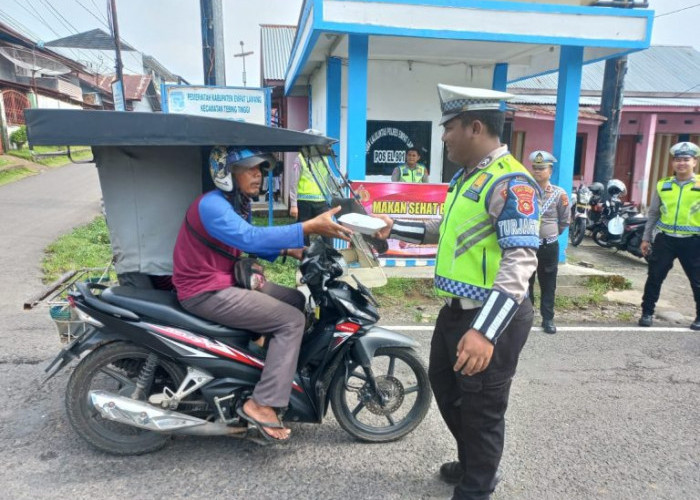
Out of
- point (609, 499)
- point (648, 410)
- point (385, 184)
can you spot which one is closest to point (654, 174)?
point (385, 184)

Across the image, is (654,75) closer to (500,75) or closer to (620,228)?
(500,75)

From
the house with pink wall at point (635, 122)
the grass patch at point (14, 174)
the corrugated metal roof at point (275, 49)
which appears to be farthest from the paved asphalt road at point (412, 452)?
the grass patch at point (14, 174)

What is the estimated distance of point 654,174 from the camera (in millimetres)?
16594

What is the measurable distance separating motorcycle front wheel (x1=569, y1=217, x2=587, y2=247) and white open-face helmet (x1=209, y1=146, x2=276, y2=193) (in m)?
9.16

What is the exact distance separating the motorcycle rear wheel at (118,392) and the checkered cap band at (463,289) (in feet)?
5.16

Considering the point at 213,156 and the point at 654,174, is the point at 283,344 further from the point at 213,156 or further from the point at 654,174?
the point at 654,174

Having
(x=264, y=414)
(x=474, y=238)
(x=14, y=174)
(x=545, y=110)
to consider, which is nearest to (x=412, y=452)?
(x=264, y=414)

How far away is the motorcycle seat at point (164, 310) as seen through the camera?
2.87 m

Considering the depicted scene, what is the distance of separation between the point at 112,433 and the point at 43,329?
2.41 meters

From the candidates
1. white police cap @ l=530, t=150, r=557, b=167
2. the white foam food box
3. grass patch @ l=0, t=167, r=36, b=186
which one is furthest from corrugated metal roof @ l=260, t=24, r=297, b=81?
the white foam food box

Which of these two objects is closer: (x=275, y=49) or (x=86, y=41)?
(x=275, y=49)

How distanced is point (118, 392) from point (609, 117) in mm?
11443

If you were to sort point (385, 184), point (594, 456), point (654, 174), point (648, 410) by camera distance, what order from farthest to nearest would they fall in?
point (654, 174), point (385, 184), point (648, 410), point (594, 456)

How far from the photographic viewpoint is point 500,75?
406 inches
